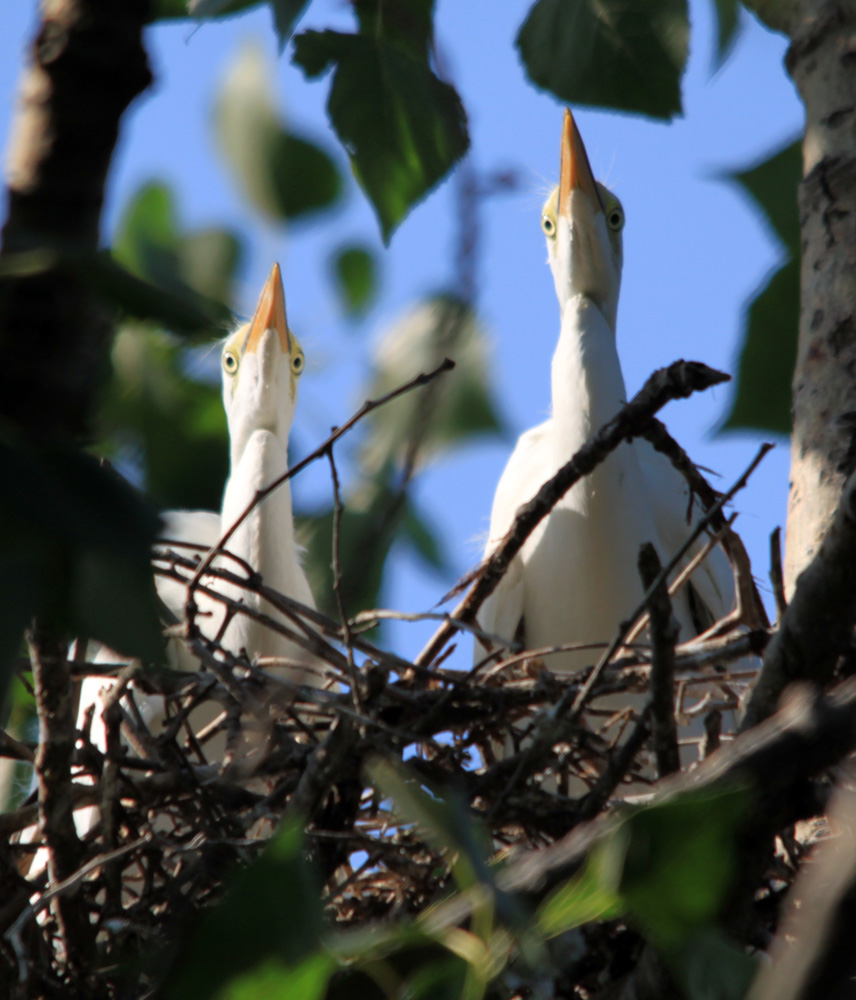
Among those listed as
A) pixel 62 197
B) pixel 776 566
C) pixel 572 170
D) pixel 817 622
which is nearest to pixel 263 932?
pixel 62 197

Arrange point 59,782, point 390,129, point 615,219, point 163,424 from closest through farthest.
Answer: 1. point 163,424
2. point 390,129
3. point 59,782
4. point 615,219

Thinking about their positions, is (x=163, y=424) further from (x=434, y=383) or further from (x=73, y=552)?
(x=73, y=552)

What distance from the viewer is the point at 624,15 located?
1.46 meters

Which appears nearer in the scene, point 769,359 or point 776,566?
point 776,566

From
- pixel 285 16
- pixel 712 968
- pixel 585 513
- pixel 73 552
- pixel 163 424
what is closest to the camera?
pixel 73 552

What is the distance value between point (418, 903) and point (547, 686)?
12.5 inches

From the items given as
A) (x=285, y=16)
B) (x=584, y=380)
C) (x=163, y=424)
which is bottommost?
(x=163, y=424)

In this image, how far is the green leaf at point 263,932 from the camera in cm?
37

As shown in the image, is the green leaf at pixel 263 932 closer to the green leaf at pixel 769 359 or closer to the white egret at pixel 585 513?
the green leaf at pixel 769 359

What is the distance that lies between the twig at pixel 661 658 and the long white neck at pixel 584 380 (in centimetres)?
158

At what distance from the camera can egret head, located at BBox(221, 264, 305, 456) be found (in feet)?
10.1

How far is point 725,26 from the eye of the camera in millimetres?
1568

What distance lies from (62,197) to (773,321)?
1.41 meters

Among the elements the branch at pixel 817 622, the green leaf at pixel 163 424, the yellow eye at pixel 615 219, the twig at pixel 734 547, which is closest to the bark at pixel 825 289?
the twig at pixel 734 547
